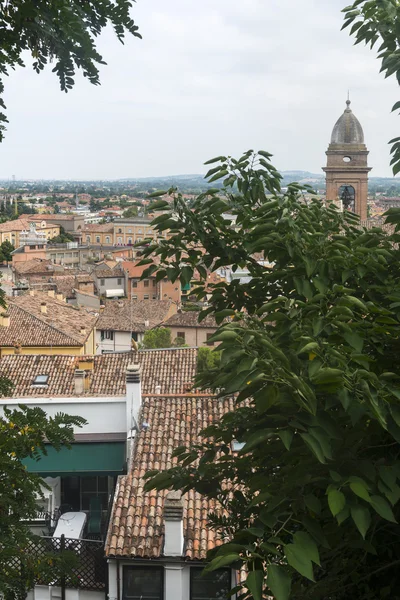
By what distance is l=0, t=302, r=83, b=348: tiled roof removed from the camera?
3044 cm

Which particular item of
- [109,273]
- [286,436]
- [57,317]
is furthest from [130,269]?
[286,436]

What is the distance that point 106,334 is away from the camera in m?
43.2

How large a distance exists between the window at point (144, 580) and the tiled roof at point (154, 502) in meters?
0.28

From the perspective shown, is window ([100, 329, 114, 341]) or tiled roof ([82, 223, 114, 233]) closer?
window ([100, 329, 114, 341])

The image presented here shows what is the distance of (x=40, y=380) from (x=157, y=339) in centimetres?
1831

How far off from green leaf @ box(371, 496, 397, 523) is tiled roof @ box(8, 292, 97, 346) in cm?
2771

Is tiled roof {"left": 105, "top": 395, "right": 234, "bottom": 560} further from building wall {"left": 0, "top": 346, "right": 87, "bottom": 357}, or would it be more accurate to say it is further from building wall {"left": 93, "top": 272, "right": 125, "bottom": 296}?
building wall {"left": 93, "top": 272, "right": 125, "bottom": 296}

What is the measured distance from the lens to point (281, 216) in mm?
4703

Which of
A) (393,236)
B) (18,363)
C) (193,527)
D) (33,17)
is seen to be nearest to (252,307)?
(393,236)

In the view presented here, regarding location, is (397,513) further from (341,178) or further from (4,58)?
(341,178)

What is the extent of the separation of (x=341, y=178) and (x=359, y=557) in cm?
3933

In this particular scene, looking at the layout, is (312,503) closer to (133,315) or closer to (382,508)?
(382,508)

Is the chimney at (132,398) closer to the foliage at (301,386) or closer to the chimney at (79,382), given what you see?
the chimney at (79,382)

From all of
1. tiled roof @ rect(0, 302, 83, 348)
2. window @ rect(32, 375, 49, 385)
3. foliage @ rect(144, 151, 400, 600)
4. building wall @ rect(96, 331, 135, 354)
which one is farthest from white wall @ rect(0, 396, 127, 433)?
building wall @ rect(96, 331, 135, 354)
